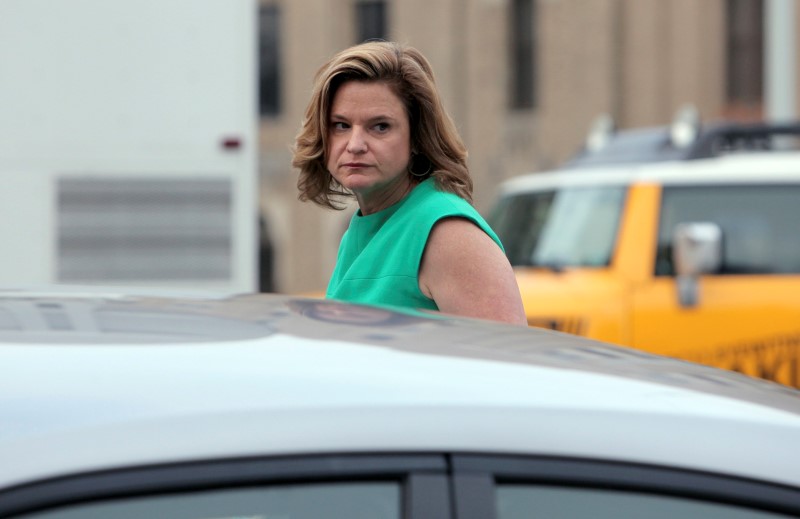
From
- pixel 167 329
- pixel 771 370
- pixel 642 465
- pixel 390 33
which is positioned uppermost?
pixel 390 33

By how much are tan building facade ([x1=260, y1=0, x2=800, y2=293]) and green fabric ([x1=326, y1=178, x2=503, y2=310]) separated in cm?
2191

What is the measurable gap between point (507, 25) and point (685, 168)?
67.4ft

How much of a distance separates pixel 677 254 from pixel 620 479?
16.6ft

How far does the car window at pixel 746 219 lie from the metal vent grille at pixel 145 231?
2.13 metres

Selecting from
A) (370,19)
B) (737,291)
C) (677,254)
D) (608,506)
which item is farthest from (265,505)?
(370,19)

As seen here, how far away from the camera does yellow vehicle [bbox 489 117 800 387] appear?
6.48 metres

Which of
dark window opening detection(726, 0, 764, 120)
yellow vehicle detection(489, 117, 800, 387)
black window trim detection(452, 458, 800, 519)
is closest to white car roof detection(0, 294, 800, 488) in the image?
black window trim detection(452, 458, 800, 519)

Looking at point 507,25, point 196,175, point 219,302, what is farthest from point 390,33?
point 219,302

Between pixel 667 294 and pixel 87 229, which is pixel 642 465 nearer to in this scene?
pixel 667 294

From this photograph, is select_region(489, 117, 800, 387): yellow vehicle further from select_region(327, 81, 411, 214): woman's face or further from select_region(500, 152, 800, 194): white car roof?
select_region(327, 81, 411, 214): woman's face

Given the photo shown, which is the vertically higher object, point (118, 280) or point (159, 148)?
point (159, 148)

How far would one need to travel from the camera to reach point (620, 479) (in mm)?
1532

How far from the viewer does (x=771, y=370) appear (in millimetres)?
6383

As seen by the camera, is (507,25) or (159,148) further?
(507,25)
